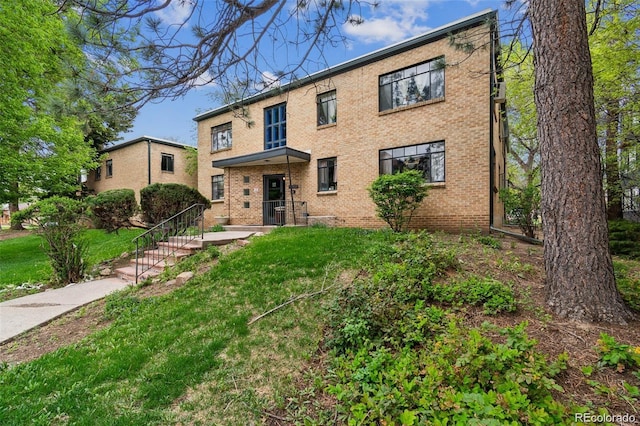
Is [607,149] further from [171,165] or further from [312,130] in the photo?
[171,165]

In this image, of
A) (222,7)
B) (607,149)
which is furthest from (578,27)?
(607,149)

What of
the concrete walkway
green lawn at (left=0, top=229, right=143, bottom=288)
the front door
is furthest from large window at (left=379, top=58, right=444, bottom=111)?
green lawn at (left=0, top=229, right=143, bottom=288)

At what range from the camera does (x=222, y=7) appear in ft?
14.4

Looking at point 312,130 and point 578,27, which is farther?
point 312,130

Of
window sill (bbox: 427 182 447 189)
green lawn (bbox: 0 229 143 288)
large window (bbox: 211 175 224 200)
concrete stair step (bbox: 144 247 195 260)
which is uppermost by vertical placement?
large window (bbox: 211 175 224 200)

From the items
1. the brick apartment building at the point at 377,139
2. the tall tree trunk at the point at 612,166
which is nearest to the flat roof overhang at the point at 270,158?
the brick apartment building at the point at 377,139

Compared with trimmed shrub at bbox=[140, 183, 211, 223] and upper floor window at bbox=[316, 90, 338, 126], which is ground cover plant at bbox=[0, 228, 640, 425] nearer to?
trimmed shrub at bbox=[140, 183, 211, 223]

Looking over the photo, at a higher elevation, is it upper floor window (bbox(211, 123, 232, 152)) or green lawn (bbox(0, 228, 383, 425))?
upper floor window (bbox(211, 123, 232, 152))

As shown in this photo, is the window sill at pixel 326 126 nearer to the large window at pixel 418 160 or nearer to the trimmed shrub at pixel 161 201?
the large window at pixel 418 160

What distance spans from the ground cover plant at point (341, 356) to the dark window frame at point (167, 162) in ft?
56.5

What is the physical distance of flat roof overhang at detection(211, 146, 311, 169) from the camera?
456 inches

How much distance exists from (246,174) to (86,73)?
33.1ft

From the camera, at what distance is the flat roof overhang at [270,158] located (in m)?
11.6

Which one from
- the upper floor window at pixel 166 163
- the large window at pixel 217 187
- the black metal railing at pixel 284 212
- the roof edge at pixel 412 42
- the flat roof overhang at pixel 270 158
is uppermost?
the roof edge at pixel 412 42
